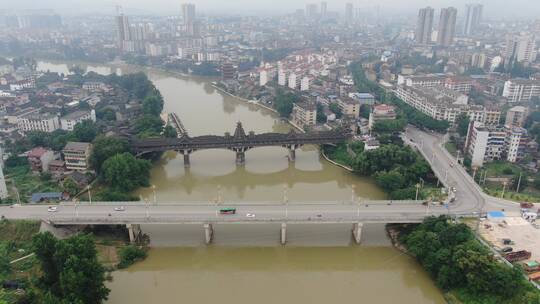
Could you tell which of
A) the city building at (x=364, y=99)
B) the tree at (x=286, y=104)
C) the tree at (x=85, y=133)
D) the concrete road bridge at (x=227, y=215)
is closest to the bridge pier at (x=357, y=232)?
the concrete road bridge at (x=227, y=215)

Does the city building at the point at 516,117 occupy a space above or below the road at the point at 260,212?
above

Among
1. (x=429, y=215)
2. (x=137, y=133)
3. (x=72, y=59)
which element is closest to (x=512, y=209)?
(x=429, y=215)

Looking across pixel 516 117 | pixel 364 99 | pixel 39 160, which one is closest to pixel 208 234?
pixel 39 160

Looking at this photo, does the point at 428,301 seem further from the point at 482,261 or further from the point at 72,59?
the point at 72,59

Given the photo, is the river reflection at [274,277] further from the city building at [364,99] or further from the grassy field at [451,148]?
the city building at [364,99]

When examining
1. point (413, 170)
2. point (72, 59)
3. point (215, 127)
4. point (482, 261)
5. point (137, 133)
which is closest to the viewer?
point (482, 261)

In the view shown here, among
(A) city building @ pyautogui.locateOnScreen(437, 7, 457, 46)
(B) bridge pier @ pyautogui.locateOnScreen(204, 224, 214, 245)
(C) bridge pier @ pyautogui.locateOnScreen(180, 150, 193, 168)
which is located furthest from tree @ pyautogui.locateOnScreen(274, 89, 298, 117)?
(A) city building @ pyautogui.locateOnScreen(437, 7, 457, 46)

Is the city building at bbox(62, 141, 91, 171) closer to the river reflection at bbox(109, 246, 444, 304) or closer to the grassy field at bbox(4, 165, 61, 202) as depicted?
the grassy field at bbox(4, 165, 61, 202)
